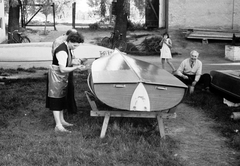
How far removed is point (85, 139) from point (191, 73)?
13.2ft

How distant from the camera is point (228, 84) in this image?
7832 mm

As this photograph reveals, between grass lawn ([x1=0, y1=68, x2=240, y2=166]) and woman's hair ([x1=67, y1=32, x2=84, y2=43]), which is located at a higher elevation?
woman's hair ([x1=67, y1=32, x2=84, y2=43])

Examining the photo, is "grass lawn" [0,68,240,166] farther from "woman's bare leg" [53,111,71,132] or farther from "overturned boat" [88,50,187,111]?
"overturned boat" [88,50,187,111]

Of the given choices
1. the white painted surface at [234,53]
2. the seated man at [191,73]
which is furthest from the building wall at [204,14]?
the seated man at [191,73]

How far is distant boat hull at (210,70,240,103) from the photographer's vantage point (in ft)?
24.6

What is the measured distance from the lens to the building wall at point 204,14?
2189 centimetres

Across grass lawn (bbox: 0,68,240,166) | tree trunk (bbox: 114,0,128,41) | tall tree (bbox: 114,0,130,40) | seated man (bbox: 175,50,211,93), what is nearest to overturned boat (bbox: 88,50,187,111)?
grass lawn (bbox: 0,68,240,166)

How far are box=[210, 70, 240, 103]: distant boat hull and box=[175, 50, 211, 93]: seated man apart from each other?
13.0 inches

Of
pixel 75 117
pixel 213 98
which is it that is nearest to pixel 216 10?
pixel 213 98

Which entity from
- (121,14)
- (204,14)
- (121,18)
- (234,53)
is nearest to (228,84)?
(234,53)

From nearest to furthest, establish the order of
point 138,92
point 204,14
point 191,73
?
point 138,92, point 191,73, point 204,14

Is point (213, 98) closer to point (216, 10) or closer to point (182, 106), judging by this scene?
point (182, 106)

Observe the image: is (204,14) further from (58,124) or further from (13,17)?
(58,124)

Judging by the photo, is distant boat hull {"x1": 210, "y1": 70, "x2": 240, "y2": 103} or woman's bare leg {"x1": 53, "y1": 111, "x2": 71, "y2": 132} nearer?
woman's bare leg {"x1": 53, "y1": 111, "x2": 71, "y2": 132}
